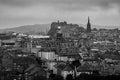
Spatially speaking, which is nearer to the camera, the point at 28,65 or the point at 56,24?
the point at 28,65

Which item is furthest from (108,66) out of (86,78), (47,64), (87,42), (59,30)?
(59,30)

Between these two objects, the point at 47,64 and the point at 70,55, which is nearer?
the point at 47,64

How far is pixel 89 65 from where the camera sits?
53812mm

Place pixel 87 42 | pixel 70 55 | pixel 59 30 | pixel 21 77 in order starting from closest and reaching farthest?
pixel 21 77 < pixel 70 55 < pixel 87 42 < pixel 59 30

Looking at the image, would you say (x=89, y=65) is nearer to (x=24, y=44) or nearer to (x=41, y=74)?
(x=41, y=74)

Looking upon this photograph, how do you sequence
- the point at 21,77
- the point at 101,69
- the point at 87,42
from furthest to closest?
1. the point at 87,42
2. the point at 101,69
3. the point at 21,77

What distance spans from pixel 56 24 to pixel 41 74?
9654 centimetres

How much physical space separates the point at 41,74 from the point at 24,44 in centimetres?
4793

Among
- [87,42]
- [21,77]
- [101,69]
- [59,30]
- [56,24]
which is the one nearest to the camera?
[21,77]

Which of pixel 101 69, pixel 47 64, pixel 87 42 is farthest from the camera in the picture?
pixel 87 42

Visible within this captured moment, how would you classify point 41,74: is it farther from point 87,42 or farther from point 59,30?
point 59,30

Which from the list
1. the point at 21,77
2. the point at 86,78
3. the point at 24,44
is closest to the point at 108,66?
the point at 86,78

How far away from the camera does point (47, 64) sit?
56.9 metres

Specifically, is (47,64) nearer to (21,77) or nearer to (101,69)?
(101,69)
